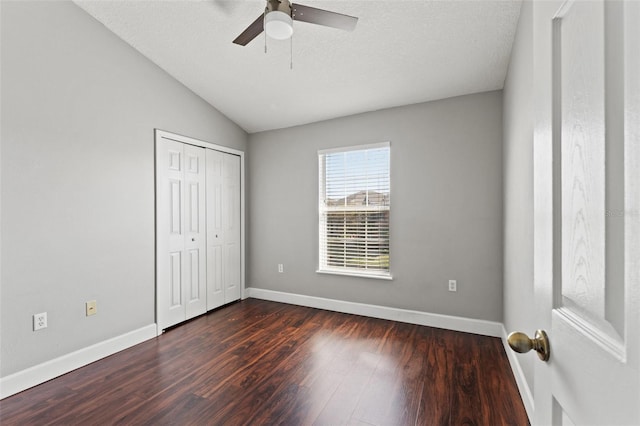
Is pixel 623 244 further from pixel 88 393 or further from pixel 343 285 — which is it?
pixel 343 285

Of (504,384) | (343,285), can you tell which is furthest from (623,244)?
(343,285)

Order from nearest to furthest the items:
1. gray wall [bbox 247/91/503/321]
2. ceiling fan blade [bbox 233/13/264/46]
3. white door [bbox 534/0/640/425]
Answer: white door [bbox 534/0/640/425] → ceiling fan blade [bbox 233/13/264/46] → gray wall [bbox 247/91/503/321]

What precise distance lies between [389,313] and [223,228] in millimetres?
2390

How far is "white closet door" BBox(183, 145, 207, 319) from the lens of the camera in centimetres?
354

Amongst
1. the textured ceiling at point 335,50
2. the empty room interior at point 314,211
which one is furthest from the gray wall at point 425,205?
the textured ceiling at point 335,50

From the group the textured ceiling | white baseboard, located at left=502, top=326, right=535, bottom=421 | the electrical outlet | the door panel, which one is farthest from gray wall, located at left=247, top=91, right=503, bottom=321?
the electrical outlet

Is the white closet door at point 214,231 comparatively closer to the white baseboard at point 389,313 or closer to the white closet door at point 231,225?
the white closet door at point 231,225

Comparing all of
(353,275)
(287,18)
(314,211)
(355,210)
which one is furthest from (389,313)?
(287,18)

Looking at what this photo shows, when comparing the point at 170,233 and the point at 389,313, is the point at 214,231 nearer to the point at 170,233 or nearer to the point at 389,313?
the point at 170,233

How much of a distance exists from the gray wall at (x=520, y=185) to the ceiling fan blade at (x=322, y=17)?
1050 millimetres

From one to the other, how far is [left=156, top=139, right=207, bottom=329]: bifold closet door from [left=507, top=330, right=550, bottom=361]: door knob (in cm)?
331

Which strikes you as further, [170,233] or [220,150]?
[220,150]

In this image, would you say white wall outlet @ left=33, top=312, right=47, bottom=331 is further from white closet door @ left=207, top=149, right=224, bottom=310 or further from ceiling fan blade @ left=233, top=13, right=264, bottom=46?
ceiling fan blade @ left=233, top=13, right=264, bottom=46

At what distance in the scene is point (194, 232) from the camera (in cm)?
365
